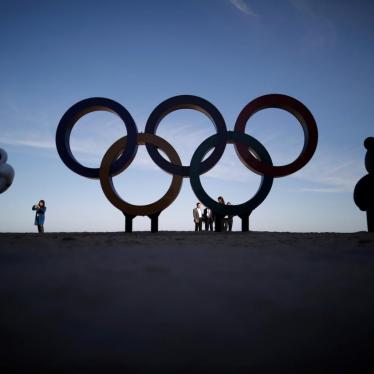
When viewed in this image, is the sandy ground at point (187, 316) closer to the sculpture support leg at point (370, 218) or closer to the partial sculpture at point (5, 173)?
the sculpture support leg at point (370, 218)

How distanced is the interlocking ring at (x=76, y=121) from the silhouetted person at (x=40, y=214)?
2.83 m

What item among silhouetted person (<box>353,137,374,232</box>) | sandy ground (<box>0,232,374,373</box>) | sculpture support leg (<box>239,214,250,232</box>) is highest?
silhouetted person (<box>353,137,374,232</box>)

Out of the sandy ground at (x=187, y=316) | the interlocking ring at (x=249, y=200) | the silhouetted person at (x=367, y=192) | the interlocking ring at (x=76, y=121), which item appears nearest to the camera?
the sandy ground at (x=187, y=316)

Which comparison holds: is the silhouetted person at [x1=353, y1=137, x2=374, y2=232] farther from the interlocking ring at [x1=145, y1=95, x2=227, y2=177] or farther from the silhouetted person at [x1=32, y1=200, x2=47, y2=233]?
the silhouetted person at [x1=32, y1=200, x2=47, y2=233]

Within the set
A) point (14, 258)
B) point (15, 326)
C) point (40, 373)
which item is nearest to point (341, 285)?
point (40, 373)

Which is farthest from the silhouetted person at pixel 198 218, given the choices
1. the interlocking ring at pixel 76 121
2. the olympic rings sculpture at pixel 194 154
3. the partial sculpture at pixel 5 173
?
the partial sculpture at pixel 5 173

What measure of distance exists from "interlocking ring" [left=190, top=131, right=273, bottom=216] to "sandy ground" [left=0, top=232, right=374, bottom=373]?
5896 mm

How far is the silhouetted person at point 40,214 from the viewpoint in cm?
1116

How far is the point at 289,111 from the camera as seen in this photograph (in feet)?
34.1

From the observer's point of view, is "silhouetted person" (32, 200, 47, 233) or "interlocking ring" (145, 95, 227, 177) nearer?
"interlocking ring" (145, 95, 227, 177)

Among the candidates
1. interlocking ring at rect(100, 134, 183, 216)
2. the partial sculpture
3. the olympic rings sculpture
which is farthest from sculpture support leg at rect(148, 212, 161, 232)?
the partial sculpture

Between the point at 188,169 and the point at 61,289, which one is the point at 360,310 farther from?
the point at 188,169

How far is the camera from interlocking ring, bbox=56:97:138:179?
32.4ft

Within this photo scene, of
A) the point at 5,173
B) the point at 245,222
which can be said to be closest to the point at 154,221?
the point at 245,222
